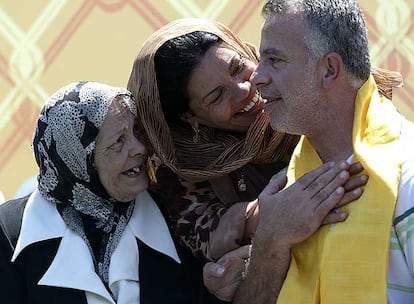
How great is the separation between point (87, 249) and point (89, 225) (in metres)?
0.11

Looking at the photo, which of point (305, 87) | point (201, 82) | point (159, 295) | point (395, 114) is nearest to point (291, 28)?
point (305, 87)

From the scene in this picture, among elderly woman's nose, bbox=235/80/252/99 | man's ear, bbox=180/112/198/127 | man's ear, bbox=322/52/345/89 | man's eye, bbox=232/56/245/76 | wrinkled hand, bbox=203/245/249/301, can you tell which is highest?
man's ear, bbox=322/52/345/89

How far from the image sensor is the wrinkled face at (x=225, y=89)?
123 inches

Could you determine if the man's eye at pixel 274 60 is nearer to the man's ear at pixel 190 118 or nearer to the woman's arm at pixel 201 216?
the woman's arm at pixel 201 216

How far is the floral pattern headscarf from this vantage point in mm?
3064

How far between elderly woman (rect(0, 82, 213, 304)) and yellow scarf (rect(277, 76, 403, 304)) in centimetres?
62

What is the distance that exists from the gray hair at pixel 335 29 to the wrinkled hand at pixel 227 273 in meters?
0.70

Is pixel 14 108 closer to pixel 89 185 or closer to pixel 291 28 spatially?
pixel 89 185

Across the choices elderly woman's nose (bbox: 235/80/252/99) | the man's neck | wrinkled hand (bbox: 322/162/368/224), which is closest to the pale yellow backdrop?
elderly woman's nose (bbox: 235/80/252/99)

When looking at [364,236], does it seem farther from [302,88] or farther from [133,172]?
[133,172]

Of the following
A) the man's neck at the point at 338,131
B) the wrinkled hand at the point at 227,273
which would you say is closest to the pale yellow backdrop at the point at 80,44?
the wrinkled hand at the point at 227,273

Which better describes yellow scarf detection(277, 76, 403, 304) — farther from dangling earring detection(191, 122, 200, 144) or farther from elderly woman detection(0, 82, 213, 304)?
dangling earring detection(191, 122, 200, 144)

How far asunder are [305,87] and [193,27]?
69 cm

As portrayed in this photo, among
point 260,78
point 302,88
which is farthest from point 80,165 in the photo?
point 302,88
